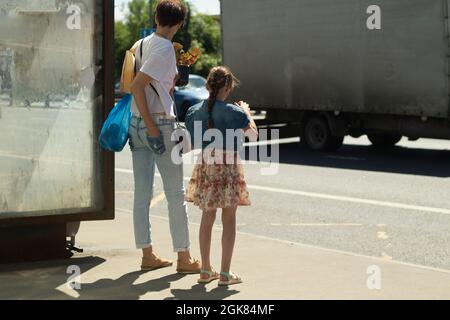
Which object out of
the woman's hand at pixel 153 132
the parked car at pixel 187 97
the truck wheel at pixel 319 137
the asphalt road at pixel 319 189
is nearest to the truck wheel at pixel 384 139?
the asphalt road at pixel 319 189

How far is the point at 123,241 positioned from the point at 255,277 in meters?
1.96

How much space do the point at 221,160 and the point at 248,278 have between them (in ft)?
2.98

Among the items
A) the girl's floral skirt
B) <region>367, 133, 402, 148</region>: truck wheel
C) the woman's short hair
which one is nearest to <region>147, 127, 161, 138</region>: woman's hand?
the girl's floral skirt

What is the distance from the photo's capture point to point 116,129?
6422mm

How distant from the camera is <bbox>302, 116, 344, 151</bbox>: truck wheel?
59.6 feet

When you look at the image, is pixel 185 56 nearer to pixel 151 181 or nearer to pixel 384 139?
pixel 151 181

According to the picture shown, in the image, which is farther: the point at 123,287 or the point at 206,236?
the point at 206,236

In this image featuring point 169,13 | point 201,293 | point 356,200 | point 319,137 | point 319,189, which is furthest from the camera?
point 319,137

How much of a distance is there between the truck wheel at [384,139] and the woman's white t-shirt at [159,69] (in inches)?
501

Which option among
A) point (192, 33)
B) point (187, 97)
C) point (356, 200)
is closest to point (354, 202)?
point (356, 200)

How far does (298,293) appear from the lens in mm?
5984

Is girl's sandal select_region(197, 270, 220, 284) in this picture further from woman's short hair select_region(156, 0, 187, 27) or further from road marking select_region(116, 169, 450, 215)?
road marking select_region(116, 169, 450, 215)

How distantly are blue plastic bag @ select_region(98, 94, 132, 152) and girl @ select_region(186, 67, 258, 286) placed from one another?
→ 479 millimetres
